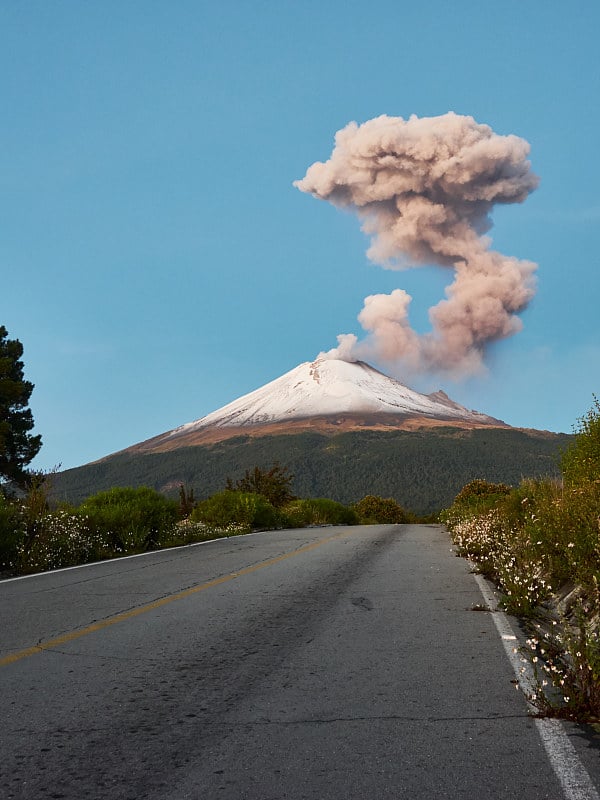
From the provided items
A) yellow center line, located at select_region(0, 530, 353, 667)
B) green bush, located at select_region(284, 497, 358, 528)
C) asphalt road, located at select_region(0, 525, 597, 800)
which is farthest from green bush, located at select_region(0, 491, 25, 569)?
green bush, located at select_region(284, 497, 358, 528)

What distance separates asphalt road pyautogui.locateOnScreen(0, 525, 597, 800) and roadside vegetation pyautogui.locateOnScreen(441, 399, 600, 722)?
341 millimetres

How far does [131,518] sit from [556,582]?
10.3 meters

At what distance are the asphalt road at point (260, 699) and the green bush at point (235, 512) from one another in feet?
55.0

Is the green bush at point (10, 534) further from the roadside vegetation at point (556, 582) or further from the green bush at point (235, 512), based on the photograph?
the green bush at point (235, 512)

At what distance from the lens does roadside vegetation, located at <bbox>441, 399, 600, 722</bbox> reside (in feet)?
14.8

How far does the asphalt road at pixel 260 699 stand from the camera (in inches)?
133

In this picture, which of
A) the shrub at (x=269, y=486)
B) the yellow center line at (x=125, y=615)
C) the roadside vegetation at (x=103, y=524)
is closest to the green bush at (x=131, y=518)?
the roadside vegetation at (x=103, y=524)

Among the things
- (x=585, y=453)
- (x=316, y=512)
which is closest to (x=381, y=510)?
(x=316, y=512)

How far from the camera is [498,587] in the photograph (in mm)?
9906

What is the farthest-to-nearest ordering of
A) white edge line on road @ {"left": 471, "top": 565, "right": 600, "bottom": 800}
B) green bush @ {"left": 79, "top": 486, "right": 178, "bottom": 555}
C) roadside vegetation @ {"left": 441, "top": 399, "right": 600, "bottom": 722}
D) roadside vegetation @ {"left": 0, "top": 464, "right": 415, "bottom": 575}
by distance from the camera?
1. green bush @ {"left": 79, "top": 486, "right": 178, "bottom": 555}
2. roadside vegetation @ {"left": 0, "top": 464, "right": 415, "bottom": 575}
3. roadside vegetation @ {"left": 441, "top": 399, "right": 600, "bottom": 722}
4. white edge line on road @ {"left": 471, "top": 565, "right": 600, "bottom": 800}

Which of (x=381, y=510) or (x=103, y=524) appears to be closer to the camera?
(x=103, y=524)

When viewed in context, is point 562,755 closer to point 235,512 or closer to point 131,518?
point 131,518

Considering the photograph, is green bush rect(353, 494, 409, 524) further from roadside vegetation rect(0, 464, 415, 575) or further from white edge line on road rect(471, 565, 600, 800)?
white edge line on road rect(471, 565, 600, 800)

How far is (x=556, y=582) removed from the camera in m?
8.90
